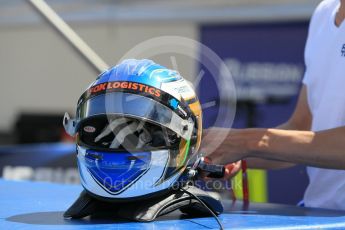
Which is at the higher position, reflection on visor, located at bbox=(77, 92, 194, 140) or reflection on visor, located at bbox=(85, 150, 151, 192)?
reflection on visor, located at bbox=(77, 92, 194, 140)

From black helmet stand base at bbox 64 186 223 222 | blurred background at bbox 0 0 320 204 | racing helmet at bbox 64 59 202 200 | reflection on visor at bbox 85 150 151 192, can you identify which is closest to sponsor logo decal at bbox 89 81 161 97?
racing helmet at bbox 64 59 202 200

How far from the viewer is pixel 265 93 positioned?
6.85 m

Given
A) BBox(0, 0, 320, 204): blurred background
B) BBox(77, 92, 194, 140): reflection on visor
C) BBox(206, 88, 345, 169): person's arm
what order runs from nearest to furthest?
BBox(77, 92, 194, 140): reflection on visor → BBox(206, 88, 345, 169): person's arm → BBox(0, 0, 320, 204): blurred background

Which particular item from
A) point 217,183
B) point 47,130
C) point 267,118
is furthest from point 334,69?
point 47,130

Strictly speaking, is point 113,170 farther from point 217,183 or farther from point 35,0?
point 35,0

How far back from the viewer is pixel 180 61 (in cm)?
555

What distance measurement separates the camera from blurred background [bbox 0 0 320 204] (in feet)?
20.6

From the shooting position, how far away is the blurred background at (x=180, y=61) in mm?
6266

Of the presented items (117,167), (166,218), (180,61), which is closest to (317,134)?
(166,218)

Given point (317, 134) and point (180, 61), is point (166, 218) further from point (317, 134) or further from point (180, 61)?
point (180, 61)

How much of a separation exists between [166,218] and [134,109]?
33 cm

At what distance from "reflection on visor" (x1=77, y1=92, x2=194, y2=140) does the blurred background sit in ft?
9.16

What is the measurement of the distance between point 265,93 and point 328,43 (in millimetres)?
4203

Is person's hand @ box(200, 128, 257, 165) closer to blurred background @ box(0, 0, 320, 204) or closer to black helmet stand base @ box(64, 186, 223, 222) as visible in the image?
black helmet stand base @ box(64, 186, 223, 222)
